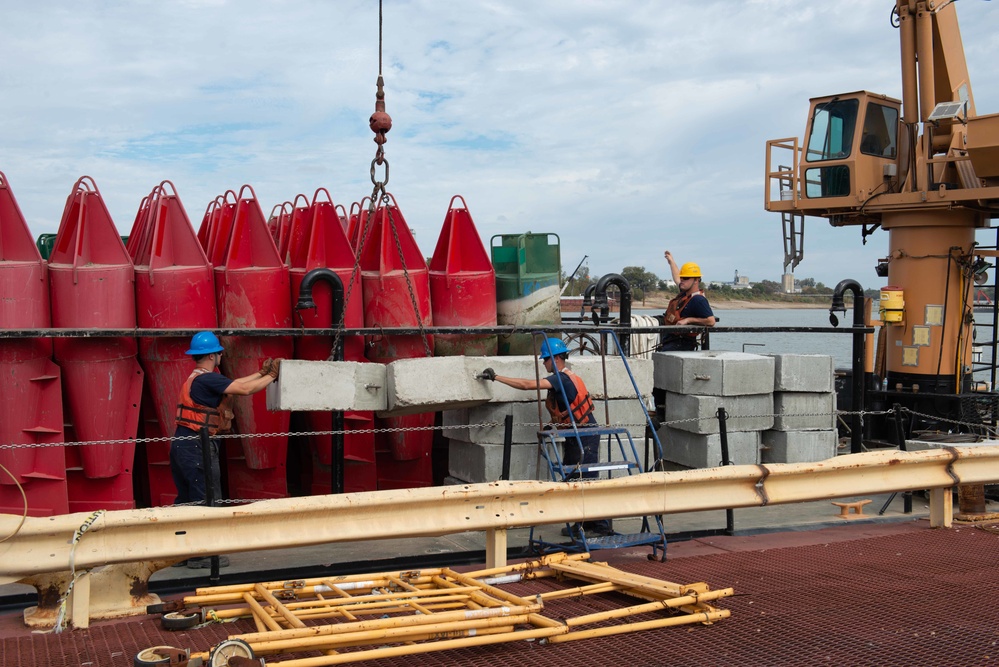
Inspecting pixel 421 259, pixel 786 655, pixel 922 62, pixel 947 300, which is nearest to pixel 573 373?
pixel 421 259

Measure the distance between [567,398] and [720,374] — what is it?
7.05 ft

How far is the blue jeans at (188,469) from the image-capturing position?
7.61 metres

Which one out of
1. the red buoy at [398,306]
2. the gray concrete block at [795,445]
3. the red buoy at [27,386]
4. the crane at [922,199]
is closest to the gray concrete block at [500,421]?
the red buoy at [398,306]

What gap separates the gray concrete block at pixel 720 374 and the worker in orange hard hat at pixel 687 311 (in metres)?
1.14

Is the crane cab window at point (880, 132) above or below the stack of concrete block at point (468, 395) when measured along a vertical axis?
above

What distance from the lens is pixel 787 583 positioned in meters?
6.27

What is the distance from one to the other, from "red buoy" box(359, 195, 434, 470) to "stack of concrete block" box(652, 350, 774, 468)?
8.42ft

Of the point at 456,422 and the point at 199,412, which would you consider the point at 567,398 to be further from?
the point at 199,412

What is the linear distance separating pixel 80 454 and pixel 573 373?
430 centimetres

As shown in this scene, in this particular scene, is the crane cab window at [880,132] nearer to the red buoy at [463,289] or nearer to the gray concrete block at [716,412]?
the gray concrete block at [716,412]

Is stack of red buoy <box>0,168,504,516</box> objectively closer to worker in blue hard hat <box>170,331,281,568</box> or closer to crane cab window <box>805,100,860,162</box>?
worker in blue hard hat <box>170,331,281,568</box>

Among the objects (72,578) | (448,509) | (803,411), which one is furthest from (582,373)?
(72,578)

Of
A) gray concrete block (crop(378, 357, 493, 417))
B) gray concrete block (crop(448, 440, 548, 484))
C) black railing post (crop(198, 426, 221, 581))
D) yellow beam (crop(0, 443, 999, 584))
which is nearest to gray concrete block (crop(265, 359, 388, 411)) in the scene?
gray concrete block (crop(378, 357, 493, 417))

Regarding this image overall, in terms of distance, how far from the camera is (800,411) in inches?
400
